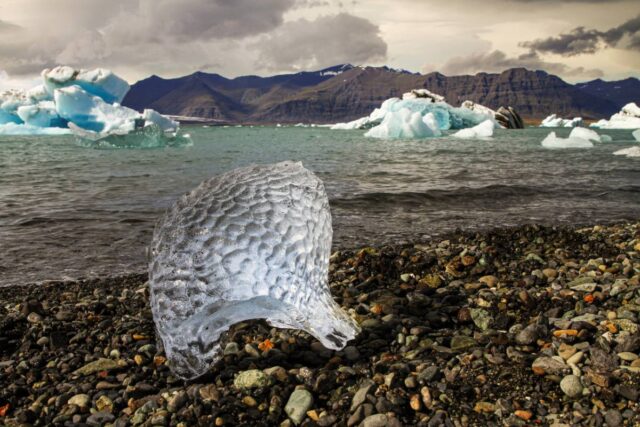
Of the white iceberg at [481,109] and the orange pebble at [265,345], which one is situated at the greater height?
the white iceberg at [481,109]

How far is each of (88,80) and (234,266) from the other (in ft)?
155

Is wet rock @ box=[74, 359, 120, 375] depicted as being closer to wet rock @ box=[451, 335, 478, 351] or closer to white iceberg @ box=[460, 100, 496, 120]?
wet rock @ box=[451, 335, 478, 351]

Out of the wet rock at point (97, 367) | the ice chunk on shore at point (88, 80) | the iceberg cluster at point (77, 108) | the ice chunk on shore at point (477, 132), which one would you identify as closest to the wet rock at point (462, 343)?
the wet rock at point (97, 367)

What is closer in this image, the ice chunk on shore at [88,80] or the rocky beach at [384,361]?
the rocky beach at [384,361]

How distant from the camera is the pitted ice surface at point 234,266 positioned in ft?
8.66

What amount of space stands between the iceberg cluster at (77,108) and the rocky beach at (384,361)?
29.3 metres

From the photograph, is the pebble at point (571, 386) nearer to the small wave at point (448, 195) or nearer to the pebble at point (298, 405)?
the pebble at point (298, 405)

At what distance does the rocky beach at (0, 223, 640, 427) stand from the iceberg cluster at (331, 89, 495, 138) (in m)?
39.2

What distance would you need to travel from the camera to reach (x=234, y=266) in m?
2.63

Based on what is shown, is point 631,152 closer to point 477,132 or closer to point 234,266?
point 477,132

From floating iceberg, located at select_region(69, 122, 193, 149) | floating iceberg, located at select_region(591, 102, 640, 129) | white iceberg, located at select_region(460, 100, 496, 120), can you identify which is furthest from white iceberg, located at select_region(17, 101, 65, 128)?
floating iceberg, located at select_region(591, 102, 640, 129)

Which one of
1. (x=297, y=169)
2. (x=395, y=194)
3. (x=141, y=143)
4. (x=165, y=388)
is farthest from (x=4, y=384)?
(x=141, y=143)

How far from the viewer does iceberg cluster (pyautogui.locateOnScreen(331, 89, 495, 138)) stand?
1682 inches

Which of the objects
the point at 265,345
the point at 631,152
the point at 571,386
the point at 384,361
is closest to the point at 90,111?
the point at 631,152
